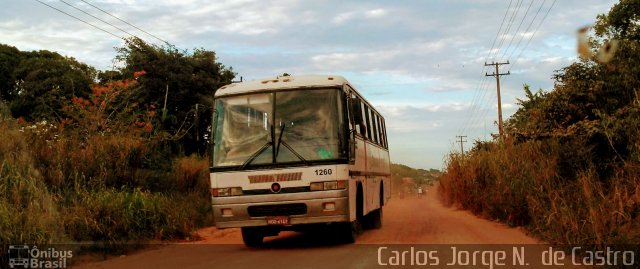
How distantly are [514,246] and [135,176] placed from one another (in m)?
9.05

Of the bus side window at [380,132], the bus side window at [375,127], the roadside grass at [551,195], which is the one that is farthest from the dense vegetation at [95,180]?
the roadside grass at [551,195]

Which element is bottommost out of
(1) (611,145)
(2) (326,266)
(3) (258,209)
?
(2) (326,266)

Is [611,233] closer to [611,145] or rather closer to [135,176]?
[611,145]

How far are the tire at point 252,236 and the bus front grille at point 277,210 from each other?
1022 millimetres

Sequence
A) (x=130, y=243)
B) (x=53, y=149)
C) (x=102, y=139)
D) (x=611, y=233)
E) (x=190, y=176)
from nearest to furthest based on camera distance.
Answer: (x=611, y=233) → (x=130, y=243) → (x=53, y=149) → (x=102, y=139) → (x=190, y=176)

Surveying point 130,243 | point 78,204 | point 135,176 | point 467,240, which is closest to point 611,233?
point 467,240

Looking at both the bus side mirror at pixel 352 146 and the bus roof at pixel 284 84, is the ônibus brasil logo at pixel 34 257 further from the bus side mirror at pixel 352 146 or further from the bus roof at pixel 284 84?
A: the bus side mirror at pixel 352 146

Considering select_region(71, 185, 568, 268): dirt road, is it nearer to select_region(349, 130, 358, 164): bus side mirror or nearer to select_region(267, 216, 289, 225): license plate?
select_region(267, 216, 289, 225): license plate

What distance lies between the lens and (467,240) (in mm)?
11320

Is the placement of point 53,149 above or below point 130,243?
above

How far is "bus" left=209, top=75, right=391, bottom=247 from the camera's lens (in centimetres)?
1009

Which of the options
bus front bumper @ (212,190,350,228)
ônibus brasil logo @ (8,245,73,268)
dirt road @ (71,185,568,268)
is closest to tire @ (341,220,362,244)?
dirt road @ (71,185,568,268)

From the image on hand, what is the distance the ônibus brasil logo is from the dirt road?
558mm

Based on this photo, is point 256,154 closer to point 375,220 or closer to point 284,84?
point 284,84
